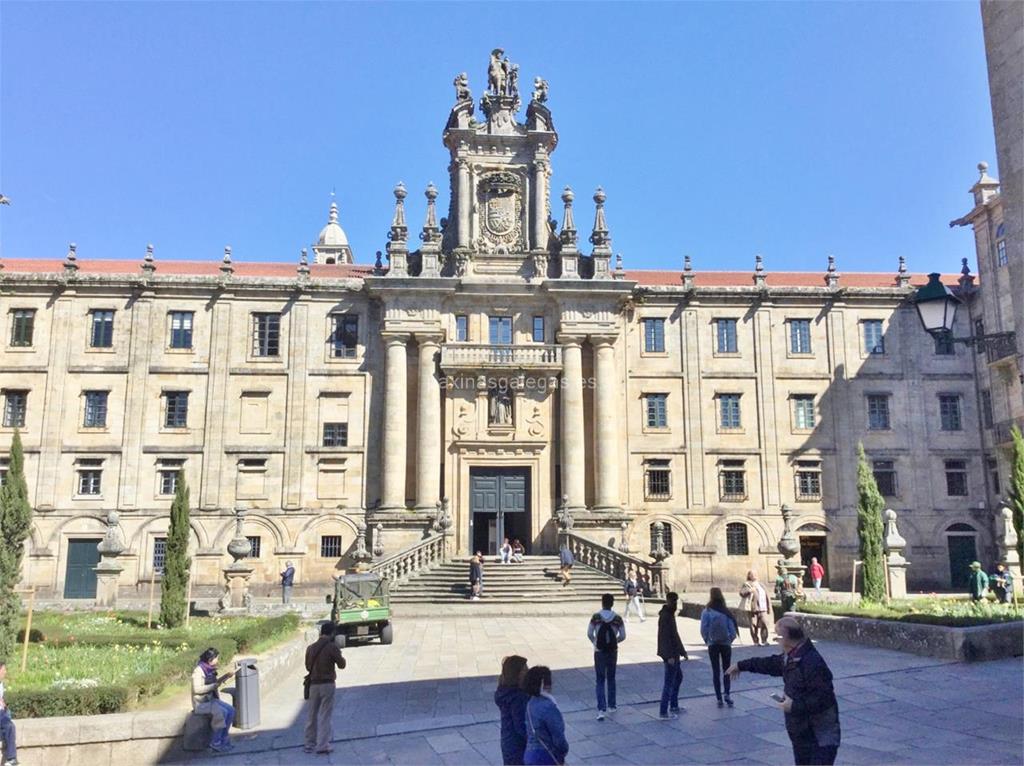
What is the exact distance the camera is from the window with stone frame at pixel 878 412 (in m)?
36.1

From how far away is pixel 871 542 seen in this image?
78.6 feet

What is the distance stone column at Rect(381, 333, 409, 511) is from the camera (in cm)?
3288

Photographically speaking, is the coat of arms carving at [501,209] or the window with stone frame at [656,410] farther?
the coat of arms carving at [501,209]

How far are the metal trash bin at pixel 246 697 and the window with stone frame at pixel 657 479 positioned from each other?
25.2m

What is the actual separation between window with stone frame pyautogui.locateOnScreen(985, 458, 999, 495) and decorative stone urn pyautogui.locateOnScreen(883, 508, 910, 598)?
12146 millimetres

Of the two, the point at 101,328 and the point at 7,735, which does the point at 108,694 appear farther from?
the point at 101,328

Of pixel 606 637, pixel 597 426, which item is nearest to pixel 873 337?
pixel 597 426

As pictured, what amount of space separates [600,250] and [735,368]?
8402mm

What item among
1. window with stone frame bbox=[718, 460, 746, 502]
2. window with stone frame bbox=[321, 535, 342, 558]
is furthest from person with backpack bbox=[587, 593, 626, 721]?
window with stone frame bbox=[718, 460, 746, 502]

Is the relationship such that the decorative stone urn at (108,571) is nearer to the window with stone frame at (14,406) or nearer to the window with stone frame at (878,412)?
the window with stone frame at (14,406)

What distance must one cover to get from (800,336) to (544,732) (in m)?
33.5

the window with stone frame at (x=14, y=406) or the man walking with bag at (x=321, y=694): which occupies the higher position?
the window with stone frame at (x=14, y=406)

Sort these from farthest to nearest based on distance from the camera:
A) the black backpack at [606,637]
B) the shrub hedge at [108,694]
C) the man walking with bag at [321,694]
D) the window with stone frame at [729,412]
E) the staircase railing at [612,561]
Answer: the window with stone frame at [729,412] → the staircase railing at [612,561] → the black backpack at [606,637] → the shrub hedge at [108,694] → the man walking with bag at [321,694]

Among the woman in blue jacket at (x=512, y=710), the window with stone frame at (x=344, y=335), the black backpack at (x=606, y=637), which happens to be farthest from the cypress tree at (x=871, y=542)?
the window with stone frame at (x=344, y=335)
